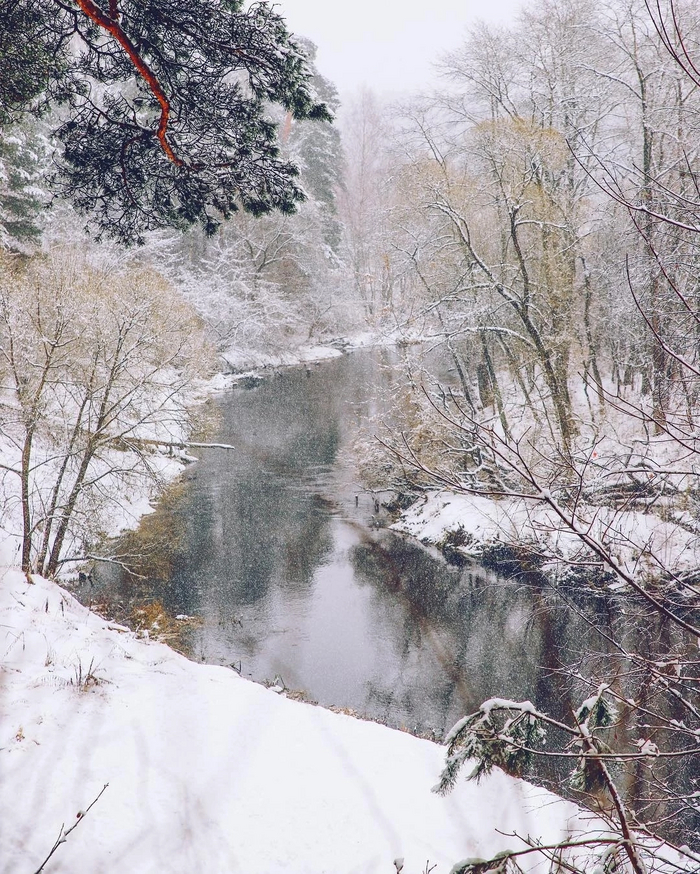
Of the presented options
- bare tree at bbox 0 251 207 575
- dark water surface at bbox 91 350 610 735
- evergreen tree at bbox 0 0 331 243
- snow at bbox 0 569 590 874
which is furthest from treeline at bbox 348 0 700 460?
evergreen tree at bbox 0 0 331 243

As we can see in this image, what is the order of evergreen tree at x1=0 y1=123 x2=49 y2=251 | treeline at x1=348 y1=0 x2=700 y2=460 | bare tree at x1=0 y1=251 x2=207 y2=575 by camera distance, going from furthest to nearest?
Answer: evergreen tree at x1=0 y1=123 x2=49 y2=251 < treeline at x1=348 y1=0 x2=700 y2=460 < bare tree at x1=0 y1=251 x2=207 y2=575

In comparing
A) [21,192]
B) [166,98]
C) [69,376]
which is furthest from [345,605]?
[21,192]

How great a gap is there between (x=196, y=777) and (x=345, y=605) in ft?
25.1

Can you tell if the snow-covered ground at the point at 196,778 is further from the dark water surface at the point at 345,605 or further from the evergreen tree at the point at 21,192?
the evergreen tree at the point at 21,192

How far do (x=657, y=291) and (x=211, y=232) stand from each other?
10352 mm

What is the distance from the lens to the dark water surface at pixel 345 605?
961 centimetres

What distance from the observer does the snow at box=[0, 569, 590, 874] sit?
3762 millimetres

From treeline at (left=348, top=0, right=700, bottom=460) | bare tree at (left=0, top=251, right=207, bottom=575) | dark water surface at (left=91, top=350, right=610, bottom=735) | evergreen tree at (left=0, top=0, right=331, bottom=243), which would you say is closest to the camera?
evergreen tree at (left=0, top=0, right=331, bottom=243)

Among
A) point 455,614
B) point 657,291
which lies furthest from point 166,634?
point 657,291

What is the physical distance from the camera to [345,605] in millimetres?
12148

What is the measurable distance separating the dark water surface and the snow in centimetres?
240

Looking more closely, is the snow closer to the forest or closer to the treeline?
the forest

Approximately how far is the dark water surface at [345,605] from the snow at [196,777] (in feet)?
7.89

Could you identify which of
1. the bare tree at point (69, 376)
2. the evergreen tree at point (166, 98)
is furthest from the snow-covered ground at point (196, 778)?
the bare tree at point (69, 376)
